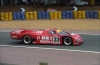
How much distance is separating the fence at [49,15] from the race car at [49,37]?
1250 cm

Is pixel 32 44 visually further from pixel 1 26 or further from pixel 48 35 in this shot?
pixel 1 26

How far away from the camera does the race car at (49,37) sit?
17.5 metres

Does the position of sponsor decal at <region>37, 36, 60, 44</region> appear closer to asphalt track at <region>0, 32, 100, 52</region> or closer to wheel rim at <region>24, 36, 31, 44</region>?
asphalt track at <region>0, 32, 100, 52</region>

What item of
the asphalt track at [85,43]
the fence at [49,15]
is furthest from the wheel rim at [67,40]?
the fence at [49,15]

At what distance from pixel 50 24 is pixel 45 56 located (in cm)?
1355

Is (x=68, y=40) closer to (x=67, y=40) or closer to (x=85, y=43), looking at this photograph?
(x=67, y=40)

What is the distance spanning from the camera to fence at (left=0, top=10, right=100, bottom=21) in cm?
3050

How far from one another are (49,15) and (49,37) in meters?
13.6

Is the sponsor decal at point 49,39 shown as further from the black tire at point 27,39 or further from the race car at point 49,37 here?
the black tire at point 27,39

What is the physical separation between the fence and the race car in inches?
492

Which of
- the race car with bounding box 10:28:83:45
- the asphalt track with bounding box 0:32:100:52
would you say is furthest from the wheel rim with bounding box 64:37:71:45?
the asphalt track with bounding box 0:32:100:52

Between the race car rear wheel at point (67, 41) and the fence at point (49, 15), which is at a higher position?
the fence at point (49, 15)

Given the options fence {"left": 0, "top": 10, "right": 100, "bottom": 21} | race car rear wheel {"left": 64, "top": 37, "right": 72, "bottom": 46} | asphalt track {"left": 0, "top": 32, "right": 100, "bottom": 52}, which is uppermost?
fence {"left": 0, "top": 10, "right": 100, "bottom": 21}

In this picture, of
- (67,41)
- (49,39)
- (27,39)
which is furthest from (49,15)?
(67,41)
